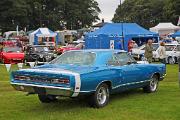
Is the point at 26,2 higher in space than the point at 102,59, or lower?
higher

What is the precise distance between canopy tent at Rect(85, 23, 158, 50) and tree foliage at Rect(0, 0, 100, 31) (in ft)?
161

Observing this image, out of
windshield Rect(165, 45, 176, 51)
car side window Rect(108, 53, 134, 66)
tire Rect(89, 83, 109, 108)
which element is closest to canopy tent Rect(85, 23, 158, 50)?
windshield Rect(165, 45, 176, 51)

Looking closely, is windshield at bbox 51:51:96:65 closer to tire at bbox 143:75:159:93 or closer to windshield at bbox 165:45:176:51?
tire at bbox 143:75:159:93

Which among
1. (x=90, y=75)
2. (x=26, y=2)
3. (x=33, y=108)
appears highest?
(x=26, y=2)

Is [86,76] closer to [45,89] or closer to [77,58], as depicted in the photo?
[45,89]

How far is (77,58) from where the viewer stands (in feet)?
37.6

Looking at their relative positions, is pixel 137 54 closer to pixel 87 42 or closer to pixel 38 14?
pixel 87 42

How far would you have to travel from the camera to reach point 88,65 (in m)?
11.0

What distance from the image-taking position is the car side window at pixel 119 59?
11.6 meters

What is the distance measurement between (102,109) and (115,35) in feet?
79.2

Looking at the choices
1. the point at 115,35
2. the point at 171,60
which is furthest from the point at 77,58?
the point at 115,35

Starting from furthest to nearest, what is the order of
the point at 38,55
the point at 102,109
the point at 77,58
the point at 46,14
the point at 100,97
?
the point at 46,14, the point at 38,55, the point at 77,58, the point at 100,97, the point at 102,109

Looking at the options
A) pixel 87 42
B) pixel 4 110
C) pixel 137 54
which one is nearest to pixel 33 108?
pixel 4 110

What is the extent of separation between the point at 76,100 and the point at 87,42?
25.9 m
